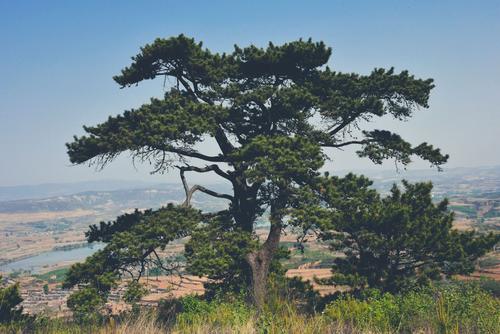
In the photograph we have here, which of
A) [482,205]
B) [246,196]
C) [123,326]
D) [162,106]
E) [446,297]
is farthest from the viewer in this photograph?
[482,205]

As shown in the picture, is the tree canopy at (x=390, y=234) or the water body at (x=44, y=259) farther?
the water body at (x=44, y=259)

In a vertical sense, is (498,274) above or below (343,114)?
below

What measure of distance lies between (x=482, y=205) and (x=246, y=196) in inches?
8338

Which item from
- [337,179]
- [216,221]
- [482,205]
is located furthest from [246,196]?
[482,205]

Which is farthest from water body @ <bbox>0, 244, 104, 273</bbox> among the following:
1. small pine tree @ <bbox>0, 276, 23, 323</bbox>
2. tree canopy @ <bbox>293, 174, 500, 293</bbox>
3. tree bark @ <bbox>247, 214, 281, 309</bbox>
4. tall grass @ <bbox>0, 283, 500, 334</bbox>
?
tall grass @ <bbox>0, 283, 500, 334</bbox>

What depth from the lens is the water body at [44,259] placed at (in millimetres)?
131375

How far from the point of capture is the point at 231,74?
48.7 feet

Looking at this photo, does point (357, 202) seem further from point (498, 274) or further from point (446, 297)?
point (498, 274)

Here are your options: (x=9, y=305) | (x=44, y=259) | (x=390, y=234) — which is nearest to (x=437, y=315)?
(x=390, y=234)

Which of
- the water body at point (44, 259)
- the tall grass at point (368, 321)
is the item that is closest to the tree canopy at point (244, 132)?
the tall grass at point (368, 321)

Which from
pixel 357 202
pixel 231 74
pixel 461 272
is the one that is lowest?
pixel 461 272

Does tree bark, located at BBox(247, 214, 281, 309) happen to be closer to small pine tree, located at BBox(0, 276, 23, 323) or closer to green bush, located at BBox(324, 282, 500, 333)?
green bush, located at BBox(324, 282, 500, 333)

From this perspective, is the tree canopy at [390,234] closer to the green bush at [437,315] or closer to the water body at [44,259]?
the green bush at [437,315]

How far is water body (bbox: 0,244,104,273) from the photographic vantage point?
131 m
